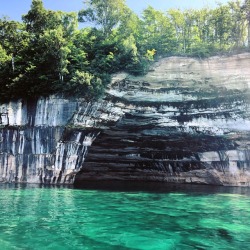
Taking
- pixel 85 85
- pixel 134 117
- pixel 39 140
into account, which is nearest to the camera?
pixel 85 85

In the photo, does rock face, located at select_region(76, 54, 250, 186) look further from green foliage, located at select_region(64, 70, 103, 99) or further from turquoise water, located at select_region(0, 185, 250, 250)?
turquoise water, located at select_region(0, 185, 250, 250)

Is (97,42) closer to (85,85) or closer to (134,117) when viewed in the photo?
(85,85)

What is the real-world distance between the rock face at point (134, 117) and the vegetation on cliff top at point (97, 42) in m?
0.92

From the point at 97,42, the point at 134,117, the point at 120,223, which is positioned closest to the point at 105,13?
the point at 97,42

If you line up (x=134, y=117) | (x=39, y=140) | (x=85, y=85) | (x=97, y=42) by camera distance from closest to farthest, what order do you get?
(x=85, y=85) < (x=39, y=140) < (x=134, y=117) < (x=97, y=42)

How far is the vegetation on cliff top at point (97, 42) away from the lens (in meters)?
20.0

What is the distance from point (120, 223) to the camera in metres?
9.43

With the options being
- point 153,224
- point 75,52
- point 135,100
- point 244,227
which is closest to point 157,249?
point 153,224

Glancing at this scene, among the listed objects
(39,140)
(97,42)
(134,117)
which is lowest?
(39,140)

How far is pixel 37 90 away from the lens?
2017 cm

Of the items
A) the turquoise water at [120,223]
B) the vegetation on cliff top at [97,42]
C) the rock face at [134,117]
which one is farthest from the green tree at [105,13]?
the turquoise water at [120,223]

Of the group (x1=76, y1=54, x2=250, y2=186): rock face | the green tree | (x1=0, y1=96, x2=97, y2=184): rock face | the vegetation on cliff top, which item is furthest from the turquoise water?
the green tree

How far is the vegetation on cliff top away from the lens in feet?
65.7

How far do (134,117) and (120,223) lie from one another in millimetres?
11326
